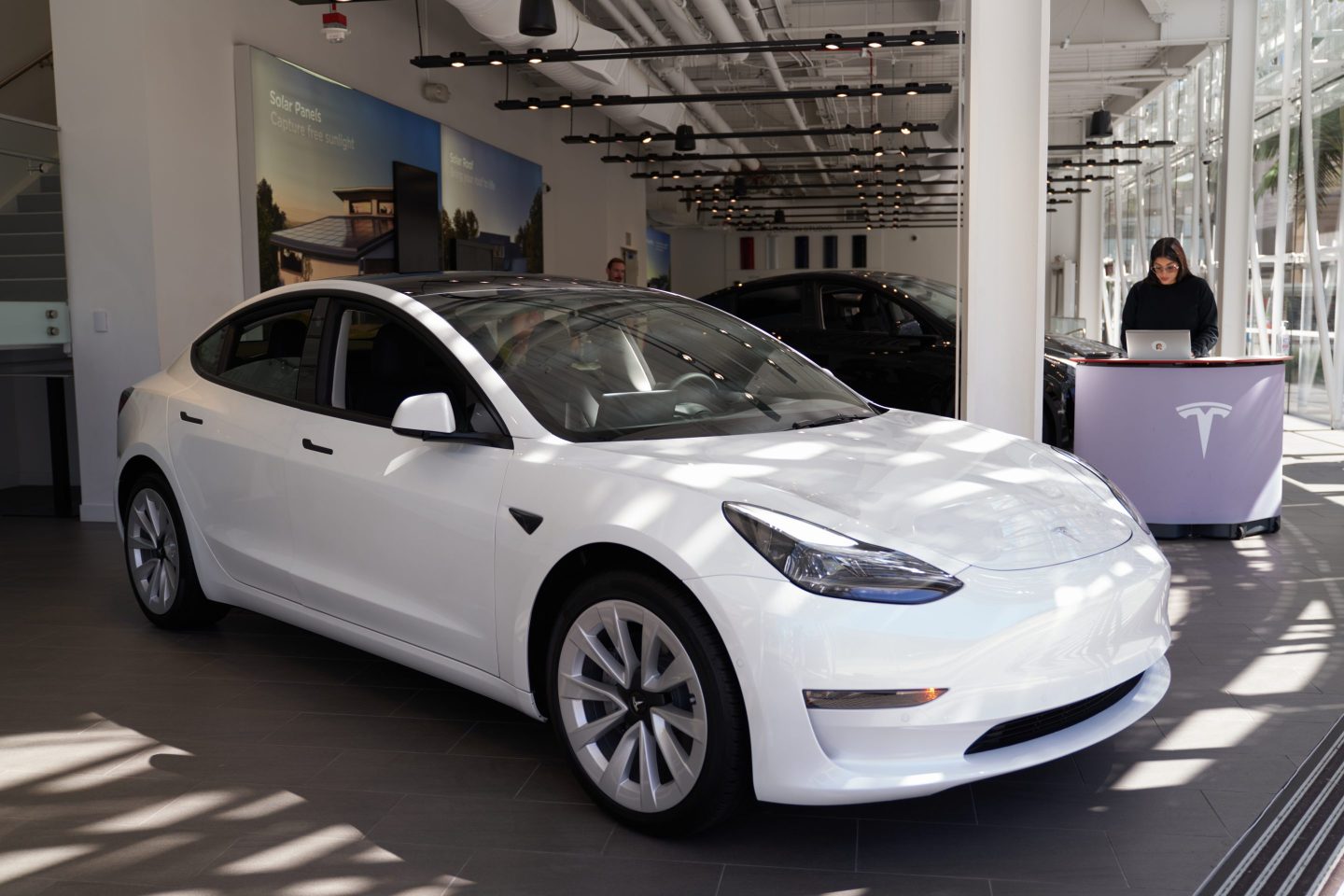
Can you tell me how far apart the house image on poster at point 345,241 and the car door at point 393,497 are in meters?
5.82

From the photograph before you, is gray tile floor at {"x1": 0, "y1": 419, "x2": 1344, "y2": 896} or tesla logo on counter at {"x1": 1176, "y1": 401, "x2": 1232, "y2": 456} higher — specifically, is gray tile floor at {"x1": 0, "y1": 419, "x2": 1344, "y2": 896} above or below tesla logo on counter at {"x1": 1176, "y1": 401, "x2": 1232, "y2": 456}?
below

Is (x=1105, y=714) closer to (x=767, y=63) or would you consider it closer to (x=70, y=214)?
(x=70, y=214)

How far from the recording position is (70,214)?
7.45 meters

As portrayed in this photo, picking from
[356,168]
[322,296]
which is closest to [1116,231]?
[356,168]

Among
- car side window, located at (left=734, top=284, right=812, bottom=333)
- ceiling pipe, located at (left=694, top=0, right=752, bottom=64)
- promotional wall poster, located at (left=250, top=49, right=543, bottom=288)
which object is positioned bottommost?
car side window, located at (left=734, top=284, right=812, bottom=333)

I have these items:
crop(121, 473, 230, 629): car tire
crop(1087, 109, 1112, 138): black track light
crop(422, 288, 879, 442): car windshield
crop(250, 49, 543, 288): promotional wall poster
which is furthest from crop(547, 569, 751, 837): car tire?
crop(1087, 109, 1112, 138): black track light

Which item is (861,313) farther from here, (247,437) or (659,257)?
(659,257)

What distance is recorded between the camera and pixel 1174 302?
703 centimetres

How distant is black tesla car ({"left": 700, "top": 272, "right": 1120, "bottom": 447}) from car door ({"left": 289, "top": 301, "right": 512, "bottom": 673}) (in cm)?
513

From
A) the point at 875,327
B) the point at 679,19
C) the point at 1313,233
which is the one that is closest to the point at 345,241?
the point at 679,19

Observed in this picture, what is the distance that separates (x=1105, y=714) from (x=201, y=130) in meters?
7.36

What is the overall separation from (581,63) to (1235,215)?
6524 mm

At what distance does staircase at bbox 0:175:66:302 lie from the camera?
23.8 feet

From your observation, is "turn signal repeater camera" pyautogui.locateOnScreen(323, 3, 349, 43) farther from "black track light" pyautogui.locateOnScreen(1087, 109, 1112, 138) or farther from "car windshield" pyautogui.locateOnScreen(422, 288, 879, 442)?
"black track light" pyautogui.locateOnScreen(1087, 109, 1112, 138)
